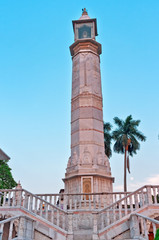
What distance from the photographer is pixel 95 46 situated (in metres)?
28.1

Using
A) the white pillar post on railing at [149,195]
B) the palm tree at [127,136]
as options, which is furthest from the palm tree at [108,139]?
the white pillar post on railing at [149,195]

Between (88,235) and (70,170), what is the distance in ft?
31.9

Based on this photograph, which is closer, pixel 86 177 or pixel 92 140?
pixel 86 177

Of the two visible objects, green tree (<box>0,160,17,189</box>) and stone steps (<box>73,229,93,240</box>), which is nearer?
stone steps (<box>73,229,93,240</box>)

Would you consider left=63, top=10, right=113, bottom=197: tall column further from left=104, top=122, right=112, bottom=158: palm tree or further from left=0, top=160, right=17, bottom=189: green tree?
left=104, top=122, right=112, bottom=158: palm tree

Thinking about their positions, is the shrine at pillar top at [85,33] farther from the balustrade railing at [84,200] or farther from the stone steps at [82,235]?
the stone steps at [82,235]

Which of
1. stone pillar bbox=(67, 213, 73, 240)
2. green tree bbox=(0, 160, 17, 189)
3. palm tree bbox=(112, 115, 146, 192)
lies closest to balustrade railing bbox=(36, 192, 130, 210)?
stone pillar bbox=(67, 213, 73, 240)

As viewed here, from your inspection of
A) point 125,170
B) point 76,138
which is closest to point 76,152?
point 76,138

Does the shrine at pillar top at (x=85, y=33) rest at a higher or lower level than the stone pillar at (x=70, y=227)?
higher

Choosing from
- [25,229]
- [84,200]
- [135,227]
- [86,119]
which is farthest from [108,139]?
[25,229]

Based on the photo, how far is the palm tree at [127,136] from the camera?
A: 35.0 m

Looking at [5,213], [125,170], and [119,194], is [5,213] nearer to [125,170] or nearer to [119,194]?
[119,194]

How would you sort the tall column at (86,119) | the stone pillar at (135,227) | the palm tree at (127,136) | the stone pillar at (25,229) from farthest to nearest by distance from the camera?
the palm tree at (127,136) → the tall column at (86,119) → the stone pillar at (135,227) → the stone pillar at (25,229)

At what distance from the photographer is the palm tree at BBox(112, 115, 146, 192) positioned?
35.0m
